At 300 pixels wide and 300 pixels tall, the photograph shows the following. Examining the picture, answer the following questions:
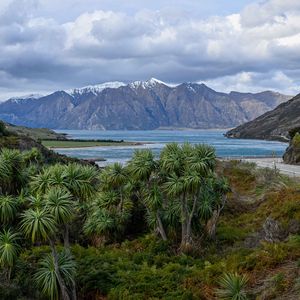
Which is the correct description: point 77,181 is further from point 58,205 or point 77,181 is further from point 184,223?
point 184,223

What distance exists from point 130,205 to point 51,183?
12563mm

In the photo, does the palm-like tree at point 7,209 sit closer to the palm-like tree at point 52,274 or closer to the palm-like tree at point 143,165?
the palm-like tree at point 52,274

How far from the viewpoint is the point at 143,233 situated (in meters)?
33.3

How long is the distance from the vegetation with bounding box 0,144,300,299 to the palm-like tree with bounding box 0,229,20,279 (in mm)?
48

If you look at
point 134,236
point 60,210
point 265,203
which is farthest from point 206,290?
point 265,203

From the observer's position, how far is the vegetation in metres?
19.2

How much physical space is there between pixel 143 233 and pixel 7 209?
47.7 feet

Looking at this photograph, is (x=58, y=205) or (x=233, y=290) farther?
(x=58, y=205)

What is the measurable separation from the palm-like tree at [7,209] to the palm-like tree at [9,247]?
1.83 feet

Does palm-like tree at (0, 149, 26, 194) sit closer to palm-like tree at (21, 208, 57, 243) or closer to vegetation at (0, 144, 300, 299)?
vegetation at (0, 144, 300, 299)

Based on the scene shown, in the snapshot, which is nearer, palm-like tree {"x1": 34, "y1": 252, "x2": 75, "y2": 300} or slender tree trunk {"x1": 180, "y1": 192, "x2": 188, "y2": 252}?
palm-like tree {"x1": 34, "y1": 252, "x2": 75, "y2": 300}

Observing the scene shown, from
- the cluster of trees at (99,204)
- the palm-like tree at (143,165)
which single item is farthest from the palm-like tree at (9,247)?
the palm-like tree at (143,165)

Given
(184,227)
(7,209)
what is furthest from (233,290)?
(184,227)

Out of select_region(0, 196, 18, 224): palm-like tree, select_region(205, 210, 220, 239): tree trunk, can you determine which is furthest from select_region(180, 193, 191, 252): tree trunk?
select_region(0, 196, 18, 224): palm-like tree
